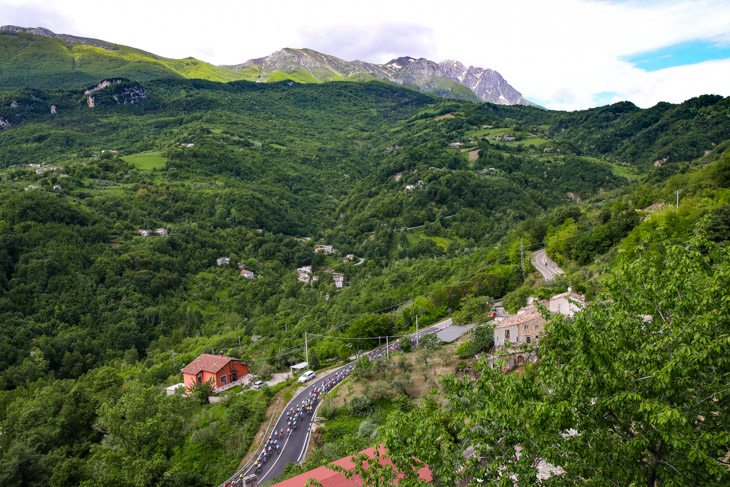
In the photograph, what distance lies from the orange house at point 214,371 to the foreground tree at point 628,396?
33.4m

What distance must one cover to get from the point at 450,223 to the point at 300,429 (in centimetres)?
7821

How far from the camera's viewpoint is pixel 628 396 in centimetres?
593

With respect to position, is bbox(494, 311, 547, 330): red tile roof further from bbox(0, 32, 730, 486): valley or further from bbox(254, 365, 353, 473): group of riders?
bbox(254, 365, 353, 473): group of riders

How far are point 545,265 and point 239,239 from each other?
75.1m

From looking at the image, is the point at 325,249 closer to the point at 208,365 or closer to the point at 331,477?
the point at 208,365

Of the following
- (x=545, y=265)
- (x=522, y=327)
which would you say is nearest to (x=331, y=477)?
(x=522, y=327)

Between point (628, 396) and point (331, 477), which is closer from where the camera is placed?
→ point (628, 396)

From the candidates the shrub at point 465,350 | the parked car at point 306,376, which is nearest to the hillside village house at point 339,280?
the parked car at point 306,376

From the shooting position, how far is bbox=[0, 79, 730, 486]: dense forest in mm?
27828

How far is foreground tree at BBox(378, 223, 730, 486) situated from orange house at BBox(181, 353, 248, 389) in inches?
1315

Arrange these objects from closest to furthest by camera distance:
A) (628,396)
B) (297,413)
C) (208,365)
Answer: (628,396) → (297,413) → (208,365)

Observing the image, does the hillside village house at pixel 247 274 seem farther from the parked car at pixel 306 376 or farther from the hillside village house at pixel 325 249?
the parked car at pixel 306 376

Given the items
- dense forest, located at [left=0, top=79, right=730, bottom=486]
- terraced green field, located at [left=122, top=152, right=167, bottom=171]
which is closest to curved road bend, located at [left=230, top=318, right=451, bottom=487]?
dense forest, located at [left=0, top=79, right=730, bottom=486]

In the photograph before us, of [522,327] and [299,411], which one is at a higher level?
[522,327]
